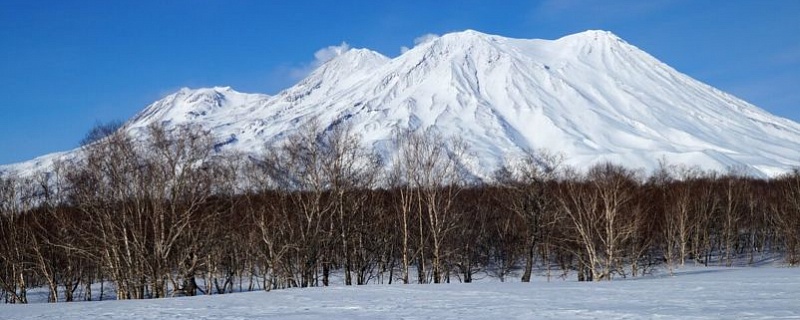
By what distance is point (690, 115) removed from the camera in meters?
193

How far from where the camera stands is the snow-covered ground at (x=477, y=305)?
56.3 feet

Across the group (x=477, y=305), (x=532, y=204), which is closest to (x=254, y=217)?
(x=477, y=305)

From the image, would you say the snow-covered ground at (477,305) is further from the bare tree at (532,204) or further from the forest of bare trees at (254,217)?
the bare tree at (532,204)

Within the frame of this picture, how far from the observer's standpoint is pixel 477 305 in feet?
66.1

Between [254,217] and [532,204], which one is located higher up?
[532,204]

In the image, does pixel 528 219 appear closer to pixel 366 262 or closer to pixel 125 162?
pixel 366 262

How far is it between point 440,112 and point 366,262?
14765cm

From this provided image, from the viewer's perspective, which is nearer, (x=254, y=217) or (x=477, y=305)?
(x=477, y=305)

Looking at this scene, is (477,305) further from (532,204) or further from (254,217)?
(532,204)

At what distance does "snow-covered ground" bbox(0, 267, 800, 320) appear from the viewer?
1716cm

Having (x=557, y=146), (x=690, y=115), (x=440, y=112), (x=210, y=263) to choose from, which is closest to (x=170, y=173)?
(x=210, y=263)

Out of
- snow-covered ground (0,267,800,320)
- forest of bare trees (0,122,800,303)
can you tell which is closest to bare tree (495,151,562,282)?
forest of bare trees (0,122,800,303)

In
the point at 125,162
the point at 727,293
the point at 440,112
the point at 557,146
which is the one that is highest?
the point at 440,112

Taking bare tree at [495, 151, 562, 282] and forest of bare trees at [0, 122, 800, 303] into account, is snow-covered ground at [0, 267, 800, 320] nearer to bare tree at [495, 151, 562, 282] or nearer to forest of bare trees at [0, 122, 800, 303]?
forest of bare trees at [0, 122, 800, 303]
